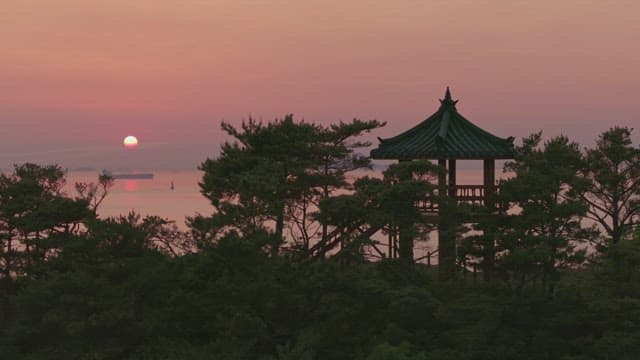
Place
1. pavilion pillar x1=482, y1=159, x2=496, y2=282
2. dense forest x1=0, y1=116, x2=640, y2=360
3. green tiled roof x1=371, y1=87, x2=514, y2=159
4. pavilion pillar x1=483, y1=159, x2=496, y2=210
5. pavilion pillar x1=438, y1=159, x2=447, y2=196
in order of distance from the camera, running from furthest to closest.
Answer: green tiled roof x1=371, y1=87, x2=514, y2=159 → pavilion pillar x1=483, y1=159, x2=496, y2=210 → pavilion pillar x1=438, y1=159, x2=447, y2=196 → pavilion pillar x1=482, y1=159, x2=496, y2=282 → dense forest x1=0, y1=116, x2=640, y2=360

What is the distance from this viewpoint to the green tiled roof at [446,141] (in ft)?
108

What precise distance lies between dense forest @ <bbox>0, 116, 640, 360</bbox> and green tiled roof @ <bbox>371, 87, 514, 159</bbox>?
1.33 meters

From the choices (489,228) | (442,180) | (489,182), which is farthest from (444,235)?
(489,182)

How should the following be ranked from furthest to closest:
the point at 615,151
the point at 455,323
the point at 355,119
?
the point at 355,119 < the point at 615,151 < the point at 455,323

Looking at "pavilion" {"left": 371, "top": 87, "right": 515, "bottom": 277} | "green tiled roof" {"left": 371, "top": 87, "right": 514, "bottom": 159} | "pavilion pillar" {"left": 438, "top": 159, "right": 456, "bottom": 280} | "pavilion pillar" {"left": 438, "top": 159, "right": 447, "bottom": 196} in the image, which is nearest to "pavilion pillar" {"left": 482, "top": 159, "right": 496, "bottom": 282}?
A: "pavilion" {"left": 371, "top": 87, "right": 515, "bottom": 277}

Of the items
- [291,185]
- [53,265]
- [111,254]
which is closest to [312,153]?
[291,185]

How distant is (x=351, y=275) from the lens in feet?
96.0

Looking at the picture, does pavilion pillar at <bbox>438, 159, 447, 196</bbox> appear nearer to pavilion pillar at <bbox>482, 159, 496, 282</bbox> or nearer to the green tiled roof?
the green tiled roof

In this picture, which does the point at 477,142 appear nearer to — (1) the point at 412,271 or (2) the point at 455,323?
(1) the point at 412,271

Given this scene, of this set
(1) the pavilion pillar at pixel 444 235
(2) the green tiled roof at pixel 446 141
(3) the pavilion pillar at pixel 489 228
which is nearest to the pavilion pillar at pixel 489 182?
(3) the pavilion pillar at pixel 489 228

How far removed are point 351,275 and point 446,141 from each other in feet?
25.9

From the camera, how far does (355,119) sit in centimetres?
3550

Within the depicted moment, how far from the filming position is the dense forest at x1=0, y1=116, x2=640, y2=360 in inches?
1082

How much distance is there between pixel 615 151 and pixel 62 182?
2588 centimetres
